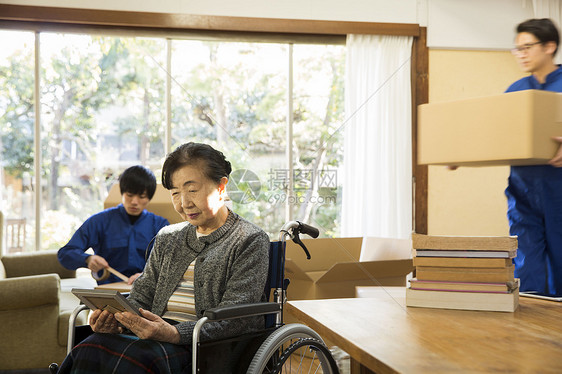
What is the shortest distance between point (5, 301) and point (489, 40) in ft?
12.0

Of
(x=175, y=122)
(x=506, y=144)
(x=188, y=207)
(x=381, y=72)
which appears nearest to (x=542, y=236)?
(x=506, y=144)

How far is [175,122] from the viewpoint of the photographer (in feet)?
14.2

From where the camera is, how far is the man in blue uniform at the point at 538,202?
211 cm

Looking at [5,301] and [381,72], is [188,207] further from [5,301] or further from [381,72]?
[381,72]

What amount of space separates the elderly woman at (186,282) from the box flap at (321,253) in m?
1.19

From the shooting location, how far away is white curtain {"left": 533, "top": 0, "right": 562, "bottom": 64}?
4.54 meters

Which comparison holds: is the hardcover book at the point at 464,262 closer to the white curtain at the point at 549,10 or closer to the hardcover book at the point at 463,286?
the hardcover book at the point at 463,286

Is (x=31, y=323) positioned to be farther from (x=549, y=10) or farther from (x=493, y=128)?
(x=549, y=10)

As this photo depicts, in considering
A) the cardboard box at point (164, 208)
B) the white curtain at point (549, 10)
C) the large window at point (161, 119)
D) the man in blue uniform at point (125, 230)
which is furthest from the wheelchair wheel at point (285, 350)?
the white curtain at point (549, 10)

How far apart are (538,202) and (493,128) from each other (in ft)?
2.42

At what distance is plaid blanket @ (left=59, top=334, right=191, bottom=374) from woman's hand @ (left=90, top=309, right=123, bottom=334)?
3 centimetres

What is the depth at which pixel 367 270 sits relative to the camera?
2.63 meters

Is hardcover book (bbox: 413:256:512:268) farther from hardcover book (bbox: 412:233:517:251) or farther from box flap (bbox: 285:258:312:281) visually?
box flap (bbox: 285:258:312:281)

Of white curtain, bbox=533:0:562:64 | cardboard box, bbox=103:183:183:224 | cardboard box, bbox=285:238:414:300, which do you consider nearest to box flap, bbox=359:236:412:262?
cardboard box, bbox=285:238:414:300
